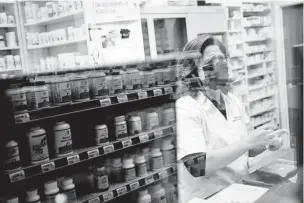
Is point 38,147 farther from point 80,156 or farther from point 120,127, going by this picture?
point 120,127

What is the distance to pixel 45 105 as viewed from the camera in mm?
1625

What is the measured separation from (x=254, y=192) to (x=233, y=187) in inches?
4.4

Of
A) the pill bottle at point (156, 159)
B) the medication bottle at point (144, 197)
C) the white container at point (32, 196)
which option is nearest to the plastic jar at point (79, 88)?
the white container at point (32, 196)

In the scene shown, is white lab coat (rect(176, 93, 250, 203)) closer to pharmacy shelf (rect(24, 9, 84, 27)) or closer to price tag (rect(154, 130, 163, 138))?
price tag (rect(154, 130, 163, 138))

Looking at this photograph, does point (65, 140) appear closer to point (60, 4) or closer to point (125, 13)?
point (125, 13)

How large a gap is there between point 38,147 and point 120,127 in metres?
0.61

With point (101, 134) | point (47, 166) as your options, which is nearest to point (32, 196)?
point (47, 166)

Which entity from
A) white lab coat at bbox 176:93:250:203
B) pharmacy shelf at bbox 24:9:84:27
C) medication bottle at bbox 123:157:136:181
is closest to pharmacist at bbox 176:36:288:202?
white lab coat at bbox 176:93:250:203

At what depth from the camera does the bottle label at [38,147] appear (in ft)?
5.14

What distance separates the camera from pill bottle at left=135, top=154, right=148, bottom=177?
222 centimetres

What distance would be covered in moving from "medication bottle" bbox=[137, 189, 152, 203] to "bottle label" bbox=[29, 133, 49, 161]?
933mm

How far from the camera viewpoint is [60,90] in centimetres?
173

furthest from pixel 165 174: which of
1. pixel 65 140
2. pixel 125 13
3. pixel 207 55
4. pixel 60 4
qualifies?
pixel 60 4

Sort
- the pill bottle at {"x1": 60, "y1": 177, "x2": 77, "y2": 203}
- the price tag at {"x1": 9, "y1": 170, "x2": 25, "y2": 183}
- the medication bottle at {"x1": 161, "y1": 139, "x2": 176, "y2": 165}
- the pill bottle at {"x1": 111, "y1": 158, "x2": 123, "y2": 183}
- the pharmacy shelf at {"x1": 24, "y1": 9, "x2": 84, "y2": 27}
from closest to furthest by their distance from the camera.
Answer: the price tag at {"x1": 9, "y1": 170, "x2": 25, "y2": 183}, the pill bottle at {"x1": 60, "y1": 177, "x2": 77, "y2": 203}, the pill bottle at {"x1": 111, "y1": 158, "x2": 123, "y2": 183}, the medication bottle at {"x1": 161, "y1": 139, "x2": 176, "y2": 165}, the pharmacy shelf at {"x1": 24, "y1": 9, "x2": 84, "y2": 27}
